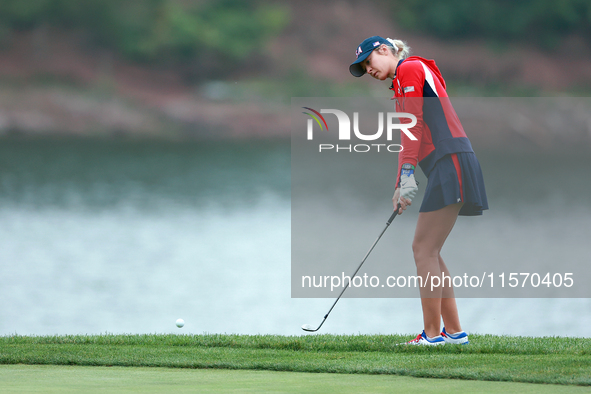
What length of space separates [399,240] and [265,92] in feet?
61.9

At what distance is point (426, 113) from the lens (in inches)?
149

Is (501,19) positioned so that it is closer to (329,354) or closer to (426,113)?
(426,113)

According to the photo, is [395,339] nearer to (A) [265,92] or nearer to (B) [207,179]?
(B) [207,179]

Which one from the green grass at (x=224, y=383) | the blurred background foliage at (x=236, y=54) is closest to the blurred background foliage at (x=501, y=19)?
the blurred background foliage at (x=236, y=54)

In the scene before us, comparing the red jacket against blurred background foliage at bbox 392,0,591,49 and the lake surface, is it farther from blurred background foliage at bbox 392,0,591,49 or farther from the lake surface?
blurred background foliage at bbox 392,0,591,49

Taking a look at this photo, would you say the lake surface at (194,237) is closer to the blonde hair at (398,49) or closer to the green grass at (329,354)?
the green grass at (329,354)

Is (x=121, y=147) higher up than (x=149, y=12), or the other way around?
(x=149, y=12)

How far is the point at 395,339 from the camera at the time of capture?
14.1 feet

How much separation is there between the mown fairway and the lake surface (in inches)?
124

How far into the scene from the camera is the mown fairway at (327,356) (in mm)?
2951

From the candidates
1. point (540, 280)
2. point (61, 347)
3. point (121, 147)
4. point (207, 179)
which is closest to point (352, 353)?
point (61, 347)

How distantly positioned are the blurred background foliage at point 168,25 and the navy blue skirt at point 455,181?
92.5ft

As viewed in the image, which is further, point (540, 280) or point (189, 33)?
point (189, 33)

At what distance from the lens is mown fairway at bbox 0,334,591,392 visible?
9.68 feet
